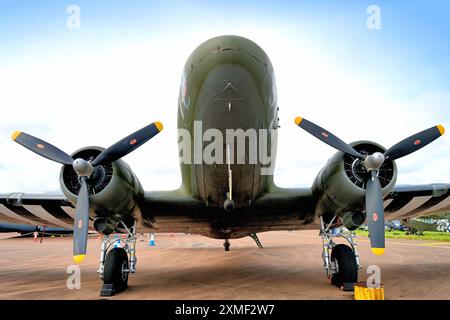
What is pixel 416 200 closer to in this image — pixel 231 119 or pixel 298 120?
pixel 298 120

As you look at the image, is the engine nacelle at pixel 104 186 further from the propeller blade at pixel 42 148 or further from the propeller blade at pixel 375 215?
the propeller blade at pixel 375 215

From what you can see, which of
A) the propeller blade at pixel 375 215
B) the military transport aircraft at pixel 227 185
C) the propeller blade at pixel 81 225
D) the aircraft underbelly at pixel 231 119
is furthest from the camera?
the propeller blade at pixel 375 215

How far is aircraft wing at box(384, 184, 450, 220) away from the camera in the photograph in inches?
416

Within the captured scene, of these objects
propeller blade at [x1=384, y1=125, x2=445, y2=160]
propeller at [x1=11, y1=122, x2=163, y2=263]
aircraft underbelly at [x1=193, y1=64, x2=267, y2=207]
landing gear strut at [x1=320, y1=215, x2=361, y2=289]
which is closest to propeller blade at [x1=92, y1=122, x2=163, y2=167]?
propeller at [x1=11, y1=122, x2=163, y2=263]

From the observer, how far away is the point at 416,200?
36.7ft

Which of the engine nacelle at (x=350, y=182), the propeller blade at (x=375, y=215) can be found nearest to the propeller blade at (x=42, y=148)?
the engine nacelle at (x=350, y=182)

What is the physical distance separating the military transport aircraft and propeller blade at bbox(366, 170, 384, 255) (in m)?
0.02

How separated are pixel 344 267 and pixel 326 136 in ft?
11.3

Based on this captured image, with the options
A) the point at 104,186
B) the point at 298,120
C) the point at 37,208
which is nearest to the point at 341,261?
the point at 298,120

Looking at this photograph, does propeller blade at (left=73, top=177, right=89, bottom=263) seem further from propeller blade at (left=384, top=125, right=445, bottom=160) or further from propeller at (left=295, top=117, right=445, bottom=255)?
propeller blade at (left=384, top=125, right=445, bottom=160)

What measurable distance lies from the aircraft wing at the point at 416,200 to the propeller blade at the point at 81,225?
26.5ft

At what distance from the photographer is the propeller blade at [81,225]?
7.98 metres
